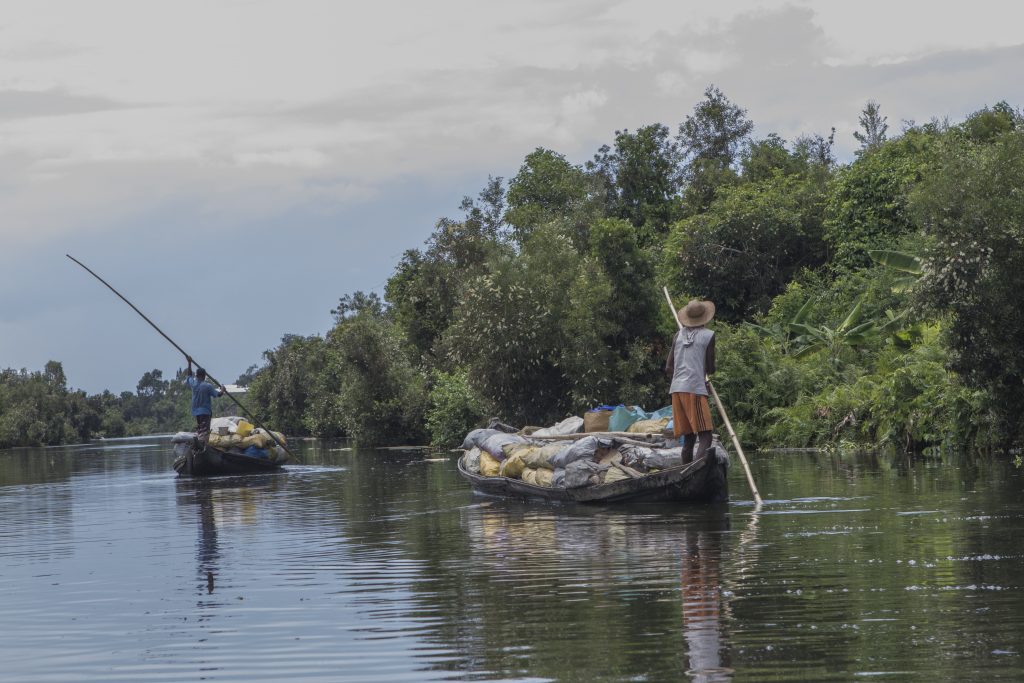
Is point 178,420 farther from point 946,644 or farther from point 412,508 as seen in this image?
point 946,644

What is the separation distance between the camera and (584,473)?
49.6 ft

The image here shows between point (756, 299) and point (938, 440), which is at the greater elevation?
point (756, 299)

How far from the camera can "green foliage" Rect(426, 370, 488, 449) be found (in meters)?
39.8

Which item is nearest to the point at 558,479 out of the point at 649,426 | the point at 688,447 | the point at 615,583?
the point at 649,426

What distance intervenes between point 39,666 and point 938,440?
19.3 metres

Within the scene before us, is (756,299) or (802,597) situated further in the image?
(756,299)

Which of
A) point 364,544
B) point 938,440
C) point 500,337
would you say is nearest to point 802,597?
point 364,544

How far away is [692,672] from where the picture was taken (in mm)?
5887

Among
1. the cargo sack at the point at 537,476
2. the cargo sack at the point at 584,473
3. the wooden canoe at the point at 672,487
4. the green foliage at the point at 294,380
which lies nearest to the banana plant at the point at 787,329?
the cargo sack at the point at 537,476

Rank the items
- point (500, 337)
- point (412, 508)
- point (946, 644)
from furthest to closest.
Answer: point (500, 337), point (412, 508), point (946, 644)

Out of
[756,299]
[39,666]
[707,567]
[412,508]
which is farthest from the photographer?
[756,299]

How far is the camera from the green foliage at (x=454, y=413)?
1569 inches

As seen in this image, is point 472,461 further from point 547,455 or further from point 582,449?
point 582,449

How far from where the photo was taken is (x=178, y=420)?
444 ft
